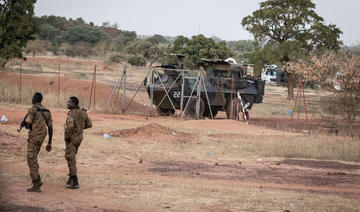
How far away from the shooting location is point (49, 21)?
100m

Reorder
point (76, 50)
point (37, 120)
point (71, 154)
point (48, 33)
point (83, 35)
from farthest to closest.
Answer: point (83, 35)
point (48, 33)
point (76, 50)
point (71, 154)
point (37, 120)

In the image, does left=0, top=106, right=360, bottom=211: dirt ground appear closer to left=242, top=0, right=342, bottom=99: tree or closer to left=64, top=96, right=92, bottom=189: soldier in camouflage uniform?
left=64, top=96, right=92, bottom=189: soldier in camouflage uniform

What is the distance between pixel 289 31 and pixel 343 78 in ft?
66.2

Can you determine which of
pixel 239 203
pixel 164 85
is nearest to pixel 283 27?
pixel 164 85

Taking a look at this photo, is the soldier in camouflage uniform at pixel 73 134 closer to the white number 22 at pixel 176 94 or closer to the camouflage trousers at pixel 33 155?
the camouflage trousers at pixel 33 155

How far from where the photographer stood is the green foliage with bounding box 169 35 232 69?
165 ft

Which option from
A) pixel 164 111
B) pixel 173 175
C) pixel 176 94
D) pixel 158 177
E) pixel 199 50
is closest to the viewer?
pixel 158 177

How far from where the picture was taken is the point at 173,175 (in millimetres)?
12758

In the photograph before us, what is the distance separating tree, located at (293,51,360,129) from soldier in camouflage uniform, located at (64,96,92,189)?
14.6 m

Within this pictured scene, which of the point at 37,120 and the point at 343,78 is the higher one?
the point at 343,78

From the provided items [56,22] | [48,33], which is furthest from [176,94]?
[56,22]

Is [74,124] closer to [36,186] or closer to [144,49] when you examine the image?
[36,186]

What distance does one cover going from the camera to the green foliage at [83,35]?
85.6m

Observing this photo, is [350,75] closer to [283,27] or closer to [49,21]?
[283,27]
